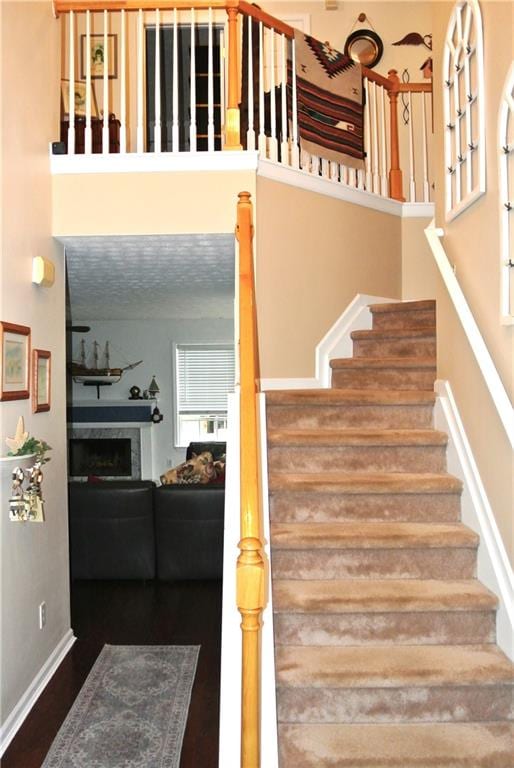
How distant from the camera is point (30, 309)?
3.11 m

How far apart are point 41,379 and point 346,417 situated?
163 cm

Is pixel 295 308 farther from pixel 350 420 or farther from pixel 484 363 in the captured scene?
pixel 484 363

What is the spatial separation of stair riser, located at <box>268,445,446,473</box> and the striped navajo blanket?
7.03ft

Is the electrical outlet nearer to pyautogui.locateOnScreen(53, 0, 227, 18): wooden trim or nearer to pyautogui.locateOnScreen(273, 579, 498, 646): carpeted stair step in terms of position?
pyautogui.locateOnScreen(273, 579, 498, 646): carpeted stair step

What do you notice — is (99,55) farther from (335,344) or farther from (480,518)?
(480,518)

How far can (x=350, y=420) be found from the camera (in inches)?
125

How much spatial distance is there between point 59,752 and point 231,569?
4.27 ft

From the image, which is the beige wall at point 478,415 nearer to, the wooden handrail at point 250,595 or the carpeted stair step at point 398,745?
the carpeted stair step at point 398,745

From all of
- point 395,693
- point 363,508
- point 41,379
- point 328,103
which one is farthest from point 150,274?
point 395,693

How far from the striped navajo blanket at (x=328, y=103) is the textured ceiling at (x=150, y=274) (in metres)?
0.96

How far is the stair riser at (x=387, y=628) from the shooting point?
7.34 ft

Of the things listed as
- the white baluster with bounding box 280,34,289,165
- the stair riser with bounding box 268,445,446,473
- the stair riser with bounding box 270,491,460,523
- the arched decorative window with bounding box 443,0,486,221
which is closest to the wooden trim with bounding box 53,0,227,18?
the white baluster with bounding box 280,34,289,165

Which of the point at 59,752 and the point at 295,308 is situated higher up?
the point at 295,308

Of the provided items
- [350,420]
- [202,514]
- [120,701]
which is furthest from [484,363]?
[202,514]
